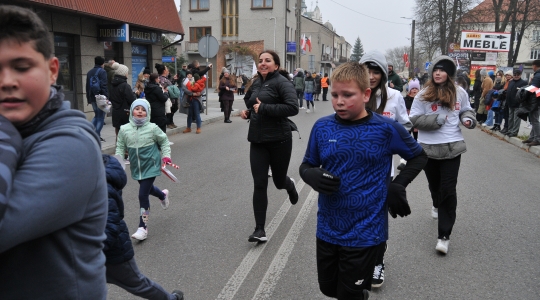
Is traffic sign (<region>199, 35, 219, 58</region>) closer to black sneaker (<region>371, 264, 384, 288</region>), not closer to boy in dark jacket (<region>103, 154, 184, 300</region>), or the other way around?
black sneaker (<region>371, 264, 384, 288</region>)

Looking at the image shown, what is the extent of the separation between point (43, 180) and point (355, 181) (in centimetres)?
182

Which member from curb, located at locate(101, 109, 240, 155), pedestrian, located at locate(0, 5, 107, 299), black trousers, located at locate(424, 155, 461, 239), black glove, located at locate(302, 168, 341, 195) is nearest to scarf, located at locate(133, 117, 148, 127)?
black glove, located at locate(302, 168, 341, 195)

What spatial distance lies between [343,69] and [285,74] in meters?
2.50

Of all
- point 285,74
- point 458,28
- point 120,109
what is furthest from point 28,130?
point 458,28

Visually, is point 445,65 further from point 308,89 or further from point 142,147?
point 308,89

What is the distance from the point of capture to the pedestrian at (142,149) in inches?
193

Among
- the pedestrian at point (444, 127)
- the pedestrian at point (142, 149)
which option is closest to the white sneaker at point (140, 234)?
the pedestrian at point (142, 149)

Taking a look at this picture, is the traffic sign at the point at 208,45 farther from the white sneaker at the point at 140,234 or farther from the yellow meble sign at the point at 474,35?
the yellow meble sign at the point at 474,35

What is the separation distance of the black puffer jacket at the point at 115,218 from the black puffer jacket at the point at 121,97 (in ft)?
25.1

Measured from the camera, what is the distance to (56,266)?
1.36m

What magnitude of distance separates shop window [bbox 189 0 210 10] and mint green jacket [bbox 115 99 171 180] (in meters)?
47.7

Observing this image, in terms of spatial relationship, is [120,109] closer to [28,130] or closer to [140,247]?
[140,247]

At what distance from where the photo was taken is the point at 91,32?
47.2 feet

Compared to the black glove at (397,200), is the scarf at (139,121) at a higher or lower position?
higher
